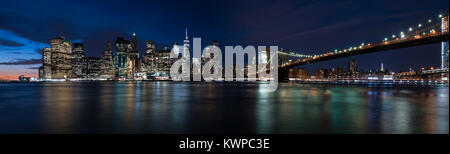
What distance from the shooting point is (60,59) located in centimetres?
16612

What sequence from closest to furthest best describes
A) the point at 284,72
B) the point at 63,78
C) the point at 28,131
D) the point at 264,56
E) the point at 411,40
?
the point at 28,131
the point at 411,40
the point at 284,72
the point at 264,56
the point at 63,78

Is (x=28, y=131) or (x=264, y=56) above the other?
(x=264, y=56)

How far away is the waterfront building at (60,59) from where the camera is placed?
538ft

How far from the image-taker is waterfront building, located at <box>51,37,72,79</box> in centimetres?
16400
